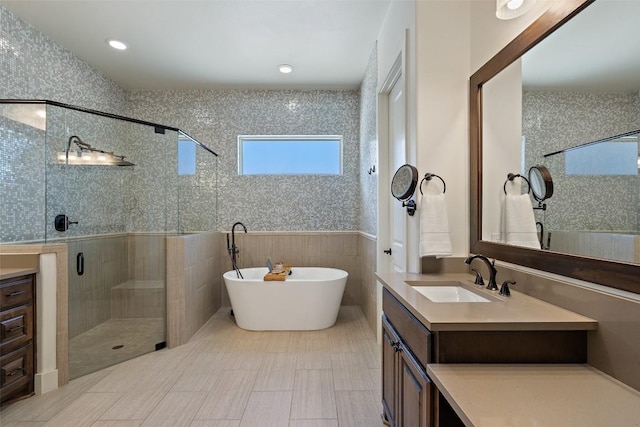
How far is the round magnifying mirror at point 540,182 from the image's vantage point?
1303 mm

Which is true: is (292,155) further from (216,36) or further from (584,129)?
(584,129)

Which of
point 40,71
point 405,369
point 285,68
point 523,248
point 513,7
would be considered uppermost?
point 285,68

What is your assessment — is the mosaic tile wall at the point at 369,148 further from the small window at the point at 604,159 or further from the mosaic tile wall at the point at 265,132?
the small window at the point at 604,159

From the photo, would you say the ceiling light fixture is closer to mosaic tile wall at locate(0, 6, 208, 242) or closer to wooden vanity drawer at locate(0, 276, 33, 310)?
mosaic tile wall at locate(0, 6, 208, 242)

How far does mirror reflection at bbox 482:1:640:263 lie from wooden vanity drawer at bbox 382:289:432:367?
666mm

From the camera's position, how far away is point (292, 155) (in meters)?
4.20

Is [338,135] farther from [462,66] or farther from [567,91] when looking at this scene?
[567,91]

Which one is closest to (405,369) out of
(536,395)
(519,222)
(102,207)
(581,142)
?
(536,395)

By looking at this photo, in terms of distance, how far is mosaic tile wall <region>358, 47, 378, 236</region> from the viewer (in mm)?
3039

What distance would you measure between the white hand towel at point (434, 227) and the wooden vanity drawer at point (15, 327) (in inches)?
105

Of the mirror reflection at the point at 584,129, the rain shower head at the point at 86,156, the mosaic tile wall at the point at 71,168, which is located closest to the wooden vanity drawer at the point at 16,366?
the mosaic tile wall at the point at 71,168

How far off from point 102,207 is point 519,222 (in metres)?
3.55

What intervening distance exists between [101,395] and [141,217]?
1.65 meters

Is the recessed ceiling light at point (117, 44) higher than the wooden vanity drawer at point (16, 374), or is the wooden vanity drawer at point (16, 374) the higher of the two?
the recessed ceiling light at point (117, 44)
